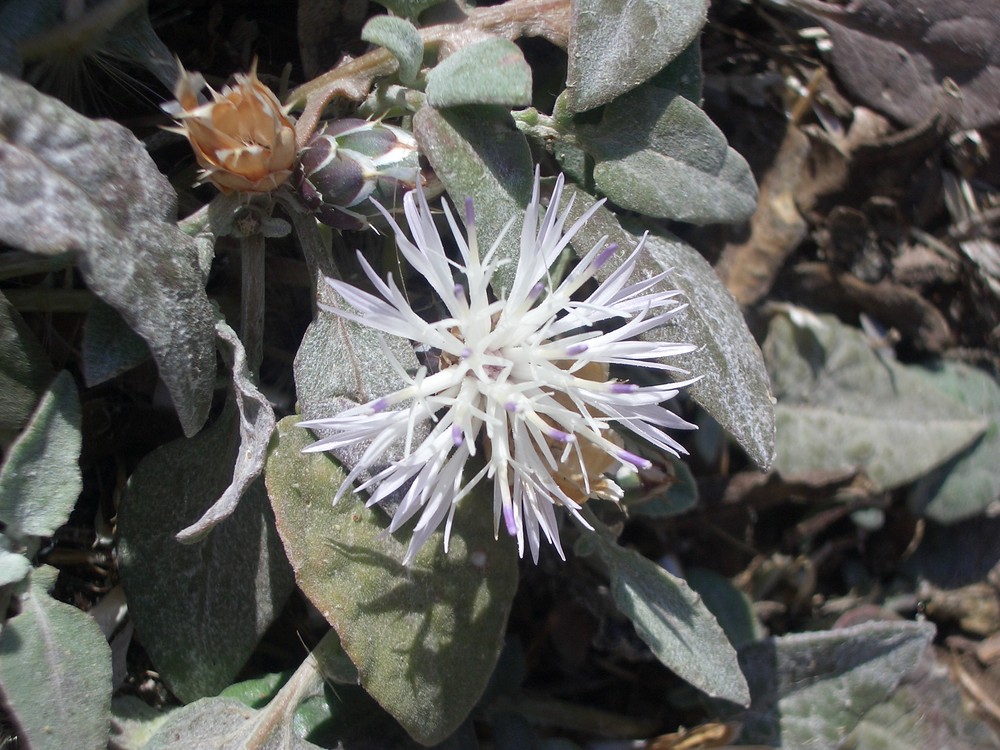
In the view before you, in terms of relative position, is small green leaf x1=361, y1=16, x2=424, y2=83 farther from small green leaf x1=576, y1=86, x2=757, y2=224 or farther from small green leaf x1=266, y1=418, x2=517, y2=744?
small green leaf x1=266, y1=418, x2=517, y2=744

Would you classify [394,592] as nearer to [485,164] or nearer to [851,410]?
[485,164]

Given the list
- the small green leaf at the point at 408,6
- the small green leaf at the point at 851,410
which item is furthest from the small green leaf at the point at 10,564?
the small green leaf at the point at 851,410

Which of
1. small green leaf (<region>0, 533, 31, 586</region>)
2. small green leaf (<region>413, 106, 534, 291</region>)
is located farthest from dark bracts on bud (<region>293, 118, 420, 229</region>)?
small green leaf (<region>0, 533, 31, 586</region>)

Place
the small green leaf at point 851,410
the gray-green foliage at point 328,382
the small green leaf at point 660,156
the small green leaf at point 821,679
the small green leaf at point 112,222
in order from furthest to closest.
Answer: the small green leaf at point 851,410 < the small green leaf at point 821,679 < the small green leaf at point 660,156 < the gray-green foliage at point 328,382 < the small green leaf at point 112,222

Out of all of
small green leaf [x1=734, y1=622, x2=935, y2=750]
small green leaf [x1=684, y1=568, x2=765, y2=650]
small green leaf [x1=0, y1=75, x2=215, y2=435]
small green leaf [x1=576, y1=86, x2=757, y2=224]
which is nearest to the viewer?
small green leaf [x1=0, y1=75, x2=215, y2=435]

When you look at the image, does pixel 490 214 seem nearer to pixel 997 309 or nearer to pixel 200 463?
pixel 200 463

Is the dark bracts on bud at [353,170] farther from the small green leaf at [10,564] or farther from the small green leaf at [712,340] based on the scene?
the small green leaf at [10,564]
